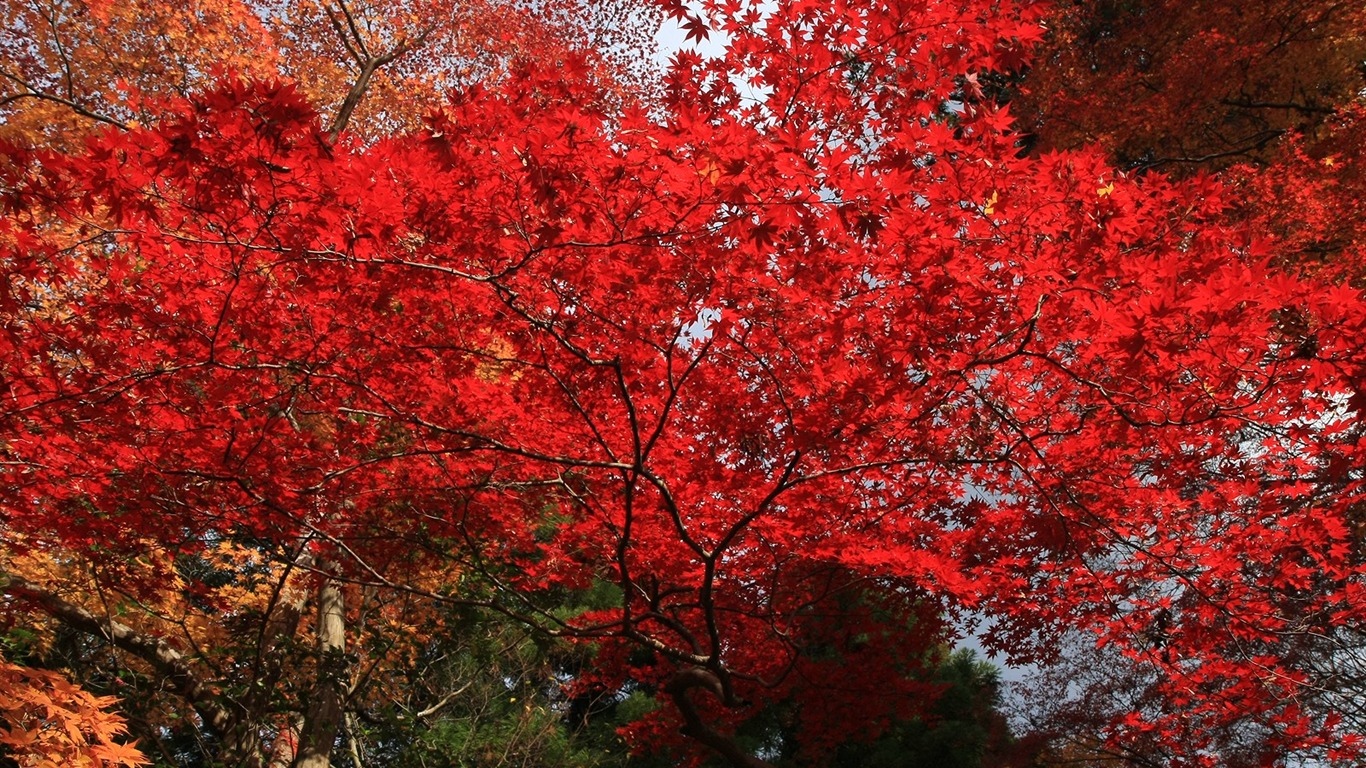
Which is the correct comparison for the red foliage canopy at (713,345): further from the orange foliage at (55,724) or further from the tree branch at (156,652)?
the orange foliage at (55,724)

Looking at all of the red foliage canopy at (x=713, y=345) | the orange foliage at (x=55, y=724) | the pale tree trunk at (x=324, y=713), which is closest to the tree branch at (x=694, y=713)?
the red foliage canopy at (x=713, y=345)

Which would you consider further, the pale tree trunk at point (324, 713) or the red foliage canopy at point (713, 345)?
the pale tree trunk at point (324, 713)

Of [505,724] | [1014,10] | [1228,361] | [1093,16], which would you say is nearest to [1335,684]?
[1228,361]

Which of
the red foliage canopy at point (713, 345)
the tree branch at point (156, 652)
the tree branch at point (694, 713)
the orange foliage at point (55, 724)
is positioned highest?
the red foliage canopy at point (713, 345)

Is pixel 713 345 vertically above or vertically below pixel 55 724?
above

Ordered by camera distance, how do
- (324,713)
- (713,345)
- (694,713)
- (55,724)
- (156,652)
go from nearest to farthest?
(55,724) < (713,345) < (694,713) < (156,652) < (324,713)

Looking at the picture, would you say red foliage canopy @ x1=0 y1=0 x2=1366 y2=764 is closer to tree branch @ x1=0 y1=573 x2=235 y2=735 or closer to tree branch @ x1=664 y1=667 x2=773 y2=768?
tree branch @ x1=664 y1=667 x2=773 y2=768

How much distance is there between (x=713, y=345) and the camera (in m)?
5.29

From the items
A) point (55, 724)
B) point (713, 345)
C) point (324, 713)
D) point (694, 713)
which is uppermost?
point (713, 345)

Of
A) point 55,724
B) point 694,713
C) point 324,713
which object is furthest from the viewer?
point 324,713

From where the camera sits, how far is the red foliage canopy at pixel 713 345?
156 inches

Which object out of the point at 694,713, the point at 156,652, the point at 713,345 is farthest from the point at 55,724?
the point at 694,713

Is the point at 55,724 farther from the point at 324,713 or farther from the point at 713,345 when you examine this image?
the point at 324,713

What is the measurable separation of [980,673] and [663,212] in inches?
533
